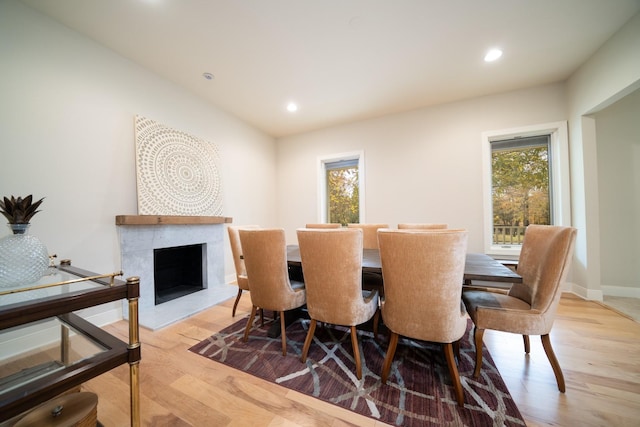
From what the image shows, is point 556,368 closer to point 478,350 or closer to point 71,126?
point 478,350

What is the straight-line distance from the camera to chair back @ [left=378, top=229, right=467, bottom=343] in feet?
3.65

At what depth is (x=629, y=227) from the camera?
2.56m

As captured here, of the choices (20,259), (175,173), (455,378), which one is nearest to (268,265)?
(20,259)

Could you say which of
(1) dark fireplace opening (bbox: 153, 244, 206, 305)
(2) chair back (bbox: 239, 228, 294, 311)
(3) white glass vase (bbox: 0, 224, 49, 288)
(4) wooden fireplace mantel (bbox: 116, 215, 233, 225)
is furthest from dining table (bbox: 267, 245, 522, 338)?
(1) dark fireplace opening (bbox: 153, 244, 206, 305)

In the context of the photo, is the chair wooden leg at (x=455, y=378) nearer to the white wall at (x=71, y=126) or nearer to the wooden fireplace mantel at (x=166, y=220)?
the wooden fireplace mantel at (x=166, y=220)

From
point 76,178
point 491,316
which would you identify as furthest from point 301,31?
point 491,316

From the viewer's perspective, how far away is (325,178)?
4273mm

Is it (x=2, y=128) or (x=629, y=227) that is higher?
(x=2, y=128)

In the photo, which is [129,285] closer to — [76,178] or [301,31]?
[76,178]

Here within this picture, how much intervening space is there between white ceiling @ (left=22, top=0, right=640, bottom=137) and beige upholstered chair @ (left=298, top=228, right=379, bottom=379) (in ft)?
6.18

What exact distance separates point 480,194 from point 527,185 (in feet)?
2.13

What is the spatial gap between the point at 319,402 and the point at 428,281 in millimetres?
910

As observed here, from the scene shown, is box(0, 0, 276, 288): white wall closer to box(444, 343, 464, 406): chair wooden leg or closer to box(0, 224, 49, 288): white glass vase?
box(0, 224, 49, 288): white glass vase

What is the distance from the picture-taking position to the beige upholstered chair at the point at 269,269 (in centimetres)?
158
